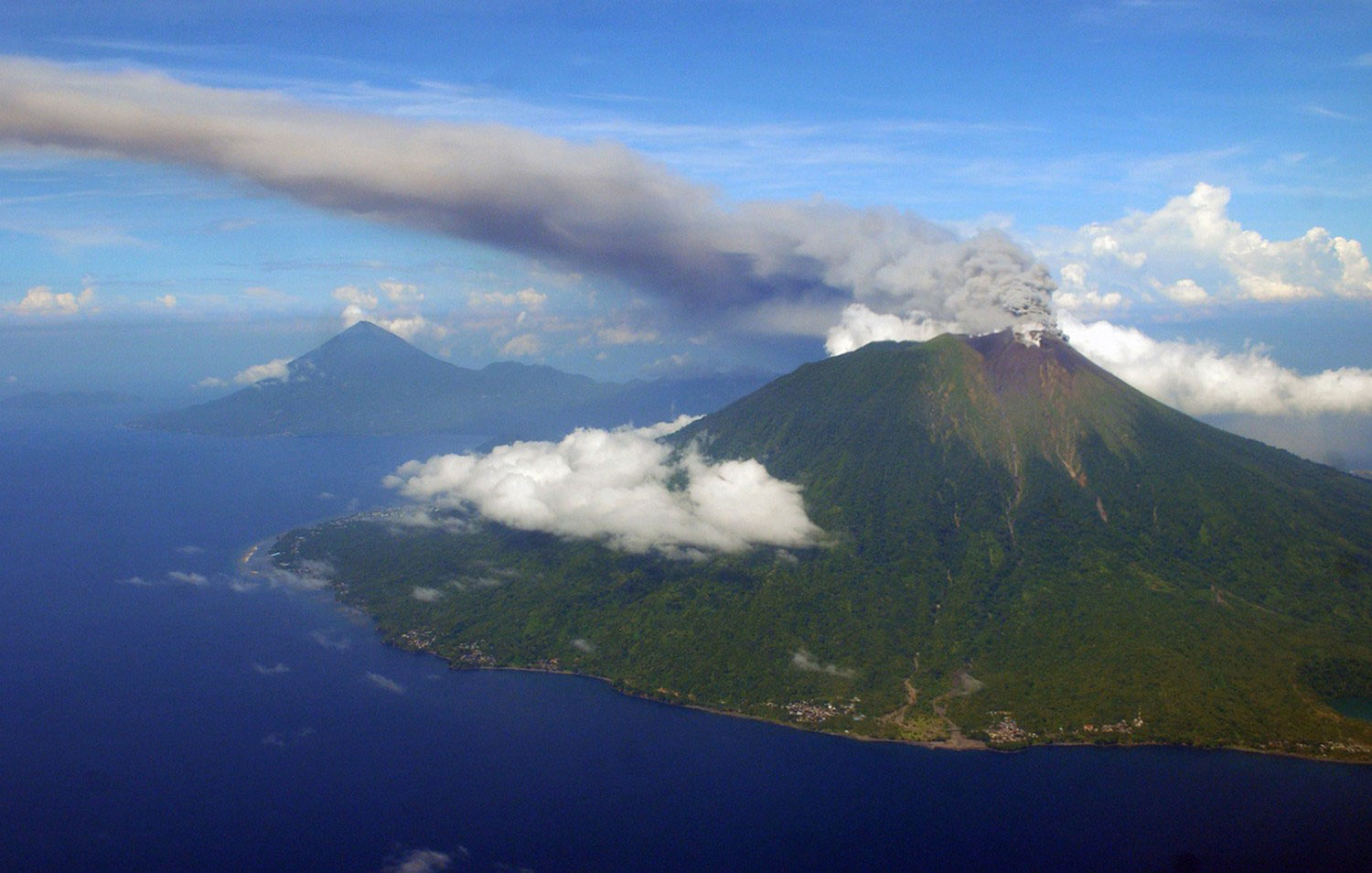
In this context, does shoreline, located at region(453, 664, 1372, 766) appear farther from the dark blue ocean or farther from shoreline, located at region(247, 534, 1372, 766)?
the dark blue ocean

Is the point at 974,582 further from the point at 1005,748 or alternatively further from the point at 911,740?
the point at 911,740

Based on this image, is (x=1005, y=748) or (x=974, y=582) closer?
(x=1005, y=748)

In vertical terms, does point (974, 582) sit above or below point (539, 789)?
above

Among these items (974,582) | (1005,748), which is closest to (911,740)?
(1005,748)

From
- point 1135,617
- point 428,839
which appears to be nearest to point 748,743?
point 428,839

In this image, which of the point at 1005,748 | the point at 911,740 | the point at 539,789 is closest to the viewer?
the point at 539,789

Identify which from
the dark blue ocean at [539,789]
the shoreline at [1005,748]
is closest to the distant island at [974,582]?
the shoreline at [1005,748]

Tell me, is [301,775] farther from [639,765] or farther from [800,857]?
[800,857]

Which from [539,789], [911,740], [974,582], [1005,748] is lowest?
[539,789]
